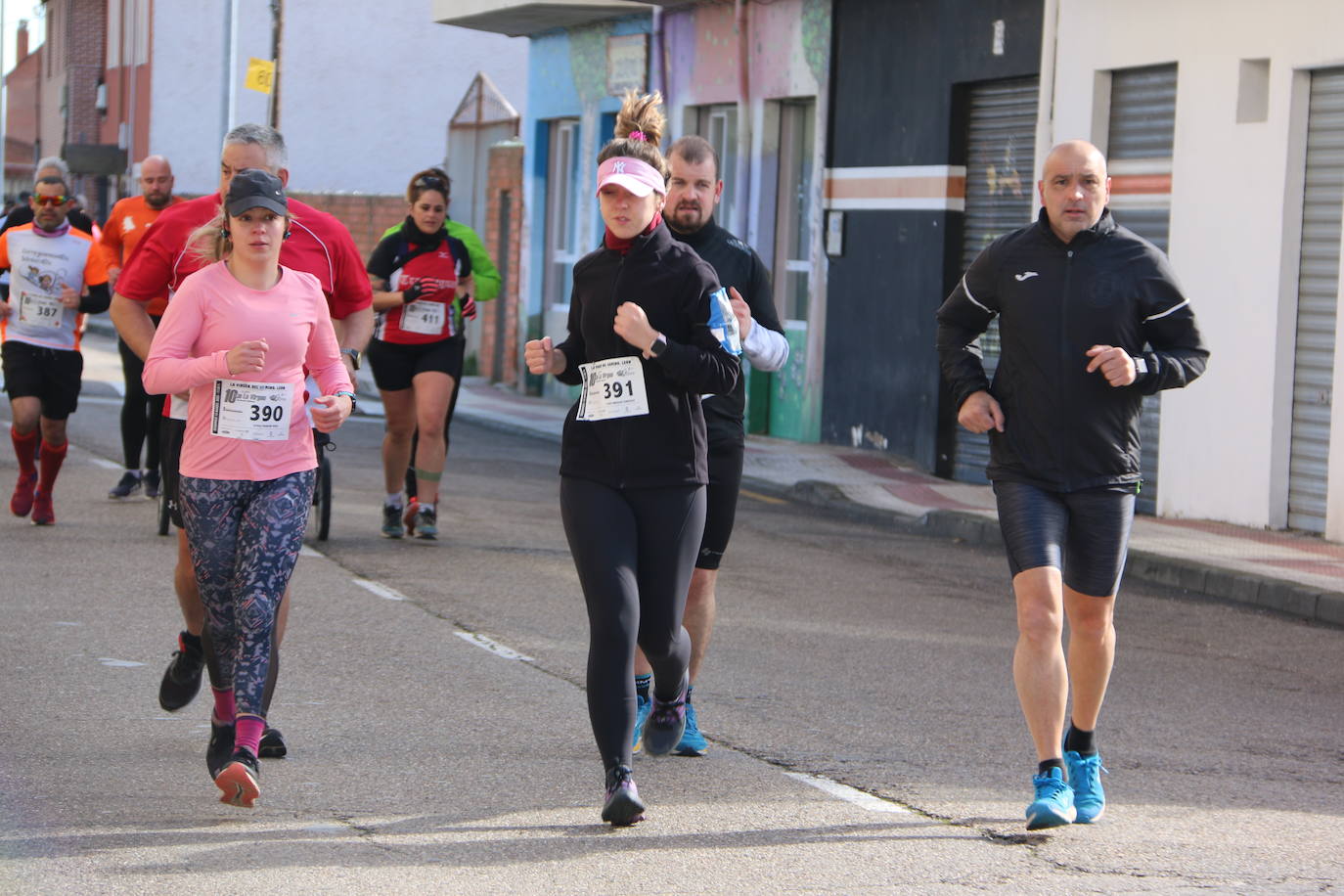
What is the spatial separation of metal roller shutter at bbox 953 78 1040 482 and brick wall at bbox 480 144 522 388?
33.4 feet

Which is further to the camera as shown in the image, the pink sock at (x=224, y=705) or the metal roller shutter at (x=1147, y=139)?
the metal roller shutter at (x=1147, y=139)

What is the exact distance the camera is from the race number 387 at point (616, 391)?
5.84 meters

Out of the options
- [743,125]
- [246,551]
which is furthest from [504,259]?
[246,551]

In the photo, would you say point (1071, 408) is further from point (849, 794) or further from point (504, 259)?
point (504, 259)

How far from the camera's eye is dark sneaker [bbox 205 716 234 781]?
235 inches

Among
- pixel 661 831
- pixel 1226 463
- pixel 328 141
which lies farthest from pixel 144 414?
pixel 328 141

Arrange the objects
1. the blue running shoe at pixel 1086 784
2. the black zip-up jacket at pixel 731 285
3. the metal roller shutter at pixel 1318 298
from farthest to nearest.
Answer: the metal roller shutter at pixel 1318 298 < the black zip-up jacket at pixel 731 285 < the blue running shoe at pixel 1086 784

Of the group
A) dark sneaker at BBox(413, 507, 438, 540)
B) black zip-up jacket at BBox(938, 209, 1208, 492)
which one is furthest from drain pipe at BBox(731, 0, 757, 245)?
black zip-up jacket at BBox(938, 209, 1208, 492)

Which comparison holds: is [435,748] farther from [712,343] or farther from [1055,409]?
[1055,409]

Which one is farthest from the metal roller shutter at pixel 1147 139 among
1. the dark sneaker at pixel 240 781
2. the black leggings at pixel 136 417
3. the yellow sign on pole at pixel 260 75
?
the yellow sign on pole at pixel 260 75

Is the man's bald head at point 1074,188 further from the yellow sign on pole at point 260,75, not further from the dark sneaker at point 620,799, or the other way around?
the yellow sign on pole at point 260,75

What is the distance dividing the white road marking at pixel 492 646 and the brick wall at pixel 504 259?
17935 millimetres

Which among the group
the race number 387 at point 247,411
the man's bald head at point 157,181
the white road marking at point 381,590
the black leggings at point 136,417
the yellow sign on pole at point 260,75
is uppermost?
the yellow sign on pole at point 260,75

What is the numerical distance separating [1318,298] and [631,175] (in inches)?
350
